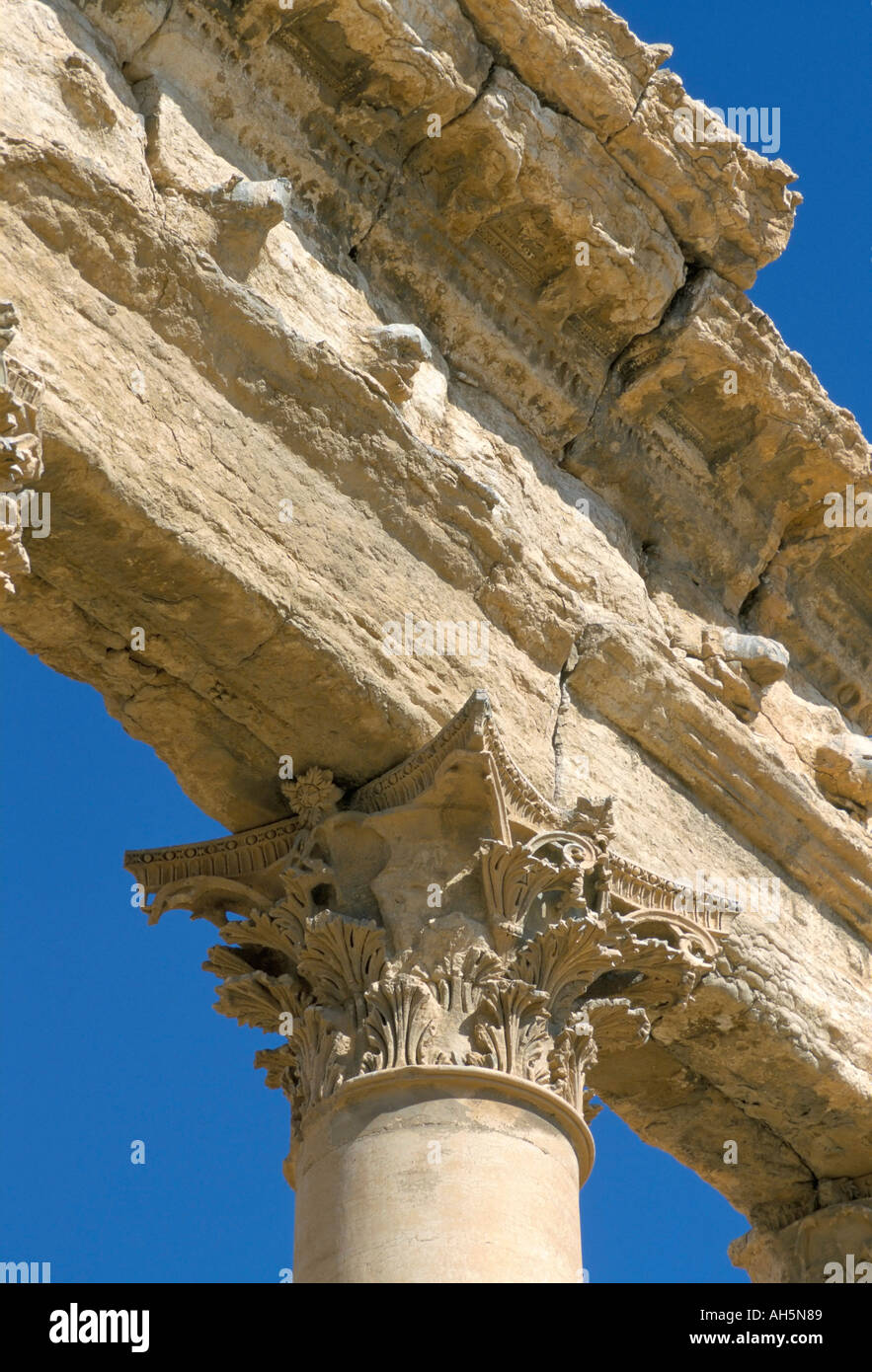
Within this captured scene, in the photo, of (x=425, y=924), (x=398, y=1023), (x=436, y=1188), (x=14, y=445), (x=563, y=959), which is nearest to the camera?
(x=14, y=445)

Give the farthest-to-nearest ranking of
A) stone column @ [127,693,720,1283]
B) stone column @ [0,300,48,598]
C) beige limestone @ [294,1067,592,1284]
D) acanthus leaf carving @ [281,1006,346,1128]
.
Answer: acanthus leaf carving @ [281,1006,346,1128], stone column @ [127,693,720,1283], beige limestone @ [294,1067,592,1284], stone column @ [0,300,48,598]

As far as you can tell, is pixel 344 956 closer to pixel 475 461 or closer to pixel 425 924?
pixel 425 924

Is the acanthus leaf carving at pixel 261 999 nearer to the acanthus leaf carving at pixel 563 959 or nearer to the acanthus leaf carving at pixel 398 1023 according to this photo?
the acanthus leaf carving at pixel 398 1023

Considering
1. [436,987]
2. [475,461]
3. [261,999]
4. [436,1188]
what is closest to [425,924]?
[436,987]

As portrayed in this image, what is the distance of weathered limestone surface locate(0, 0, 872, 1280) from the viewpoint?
7.30 metres

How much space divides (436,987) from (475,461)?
265 centimetres

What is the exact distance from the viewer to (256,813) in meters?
7.96

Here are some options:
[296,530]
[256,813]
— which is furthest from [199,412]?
[256,813]

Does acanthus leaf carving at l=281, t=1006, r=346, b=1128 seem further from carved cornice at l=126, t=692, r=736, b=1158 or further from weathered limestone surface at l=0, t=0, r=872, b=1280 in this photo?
weathered limestone surface at l=0, t=0, r=872, b=1280

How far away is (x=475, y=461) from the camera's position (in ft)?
29.2

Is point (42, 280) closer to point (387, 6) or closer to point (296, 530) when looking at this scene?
point (296, 530)

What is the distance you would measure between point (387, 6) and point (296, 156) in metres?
0.75

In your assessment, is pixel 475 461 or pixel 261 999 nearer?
pixel 261 999

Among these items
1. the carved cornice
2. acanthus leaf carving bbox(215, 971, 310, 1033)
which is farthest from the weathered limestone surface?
acanthus leaf carving bbox(215, 971, 310, 1033)
